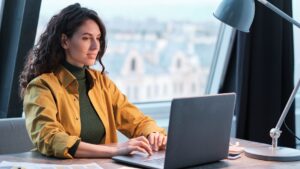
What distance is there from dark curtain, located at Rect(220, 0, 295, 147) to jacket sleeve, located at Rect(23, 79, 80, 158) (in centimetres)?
180

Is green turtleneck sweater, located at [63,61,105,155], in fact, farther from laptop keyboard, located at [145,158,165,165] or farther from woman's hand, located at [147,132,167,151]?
laptop keyboard, located at [145,158,165,165]

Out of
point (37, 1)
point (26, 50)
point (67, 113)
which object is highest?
point (37, 1)

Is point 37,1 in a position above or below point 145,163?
above

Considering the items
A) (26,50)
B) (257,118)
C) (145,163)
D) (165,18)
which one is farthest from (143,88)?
(145,163)

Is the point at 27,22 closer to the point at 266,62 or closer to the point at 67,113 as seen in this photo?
the point at 67,113

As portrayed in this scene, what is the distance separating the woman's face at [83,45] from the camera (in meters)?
2.50

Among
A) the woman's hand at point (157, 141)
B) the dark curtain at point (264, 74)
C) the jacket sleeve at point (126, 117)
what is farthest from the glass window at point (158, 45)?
the woman's hand at point (157, 141)

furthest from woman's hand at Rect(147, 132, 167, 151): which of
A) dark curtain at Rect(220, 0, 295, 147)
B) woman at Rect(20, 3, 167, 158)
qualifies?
dark curtain at Rect(220, 0, 295, 147)

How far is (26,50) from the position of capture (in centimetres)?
334

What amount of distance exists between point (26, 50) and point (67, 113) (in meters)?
1.03

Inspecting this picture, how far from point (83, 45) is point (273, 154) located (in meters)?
0.94

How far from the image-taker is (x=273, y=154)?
2.33 meters

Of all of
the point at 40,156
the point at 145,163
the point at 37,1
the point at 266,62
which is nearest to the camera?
the point at 145,163

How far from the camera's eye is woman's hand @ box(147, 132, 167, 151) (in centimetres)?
242
